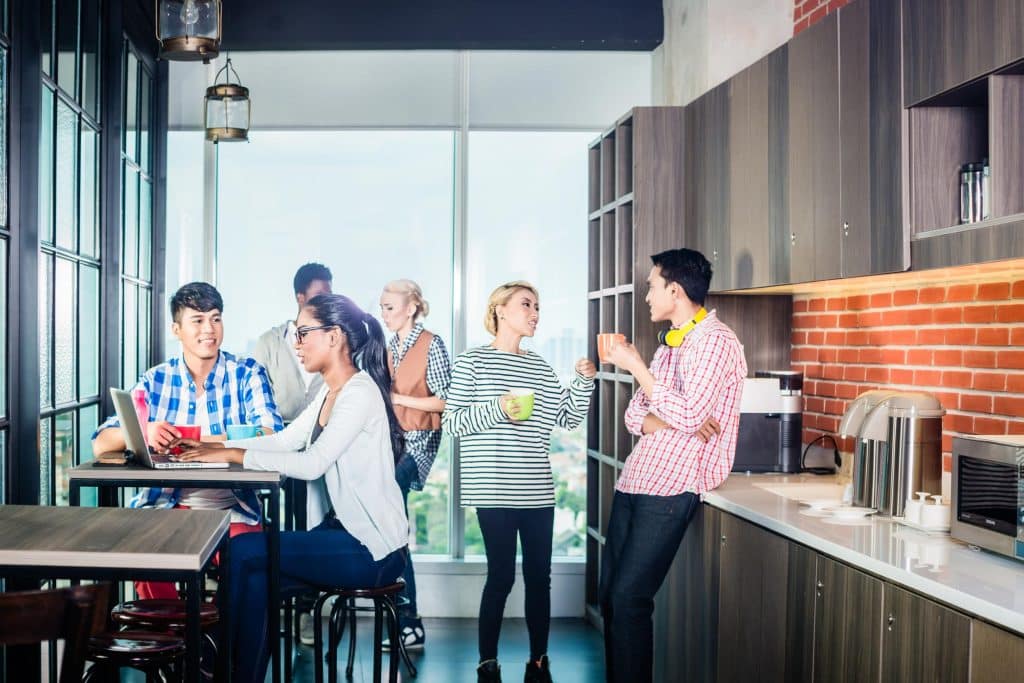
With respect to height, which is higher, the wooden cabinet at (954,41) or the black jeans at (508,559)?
the wooden cabinet at (954,41)

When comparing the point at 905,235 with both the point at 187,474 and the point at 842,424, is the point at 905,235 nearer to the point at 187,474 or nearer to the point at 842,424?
the point at 842,424

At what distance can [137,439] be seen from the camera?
10.8 ft

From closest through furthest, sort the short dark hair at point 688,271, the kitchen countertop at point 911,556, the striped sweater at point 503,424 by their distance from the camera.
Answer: the kitchen countertop at point 911,556 < the short dark hair at point 688,271 < the striped sweater at point 503,424

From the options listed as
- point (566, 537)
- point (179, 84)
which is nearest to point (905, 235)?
point (566, 537)

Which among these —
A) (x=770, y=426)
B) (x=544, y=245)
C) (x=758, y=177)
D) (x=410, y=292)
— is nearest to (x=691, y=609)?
(x=770, y=426)

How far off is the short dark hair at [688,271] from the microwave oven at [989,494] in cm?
113

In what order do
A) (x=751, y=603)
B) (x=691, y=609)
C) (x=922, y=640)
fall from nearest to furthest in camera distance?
(x=922, y=640) < (x=751, y=603) < (x=691, y=609)

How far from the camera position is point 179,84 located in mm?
5387

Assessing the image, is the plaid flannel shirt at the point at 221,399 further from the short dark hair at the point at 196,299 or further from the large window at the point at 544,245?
the large window at the point at 544,245

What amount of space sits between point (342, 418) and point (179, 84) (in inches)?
112

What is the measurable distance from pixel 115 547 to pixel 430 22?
3.58 m

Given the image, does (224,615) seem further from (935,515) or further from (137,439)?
(935,515)

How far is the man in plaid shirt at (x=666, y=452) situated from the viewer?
334 cm

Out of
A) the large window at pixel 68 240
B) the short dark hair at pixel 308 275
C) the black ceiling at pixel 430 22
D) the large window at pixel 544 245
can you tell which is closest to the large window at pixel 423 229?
the large window at pixel 544 245
